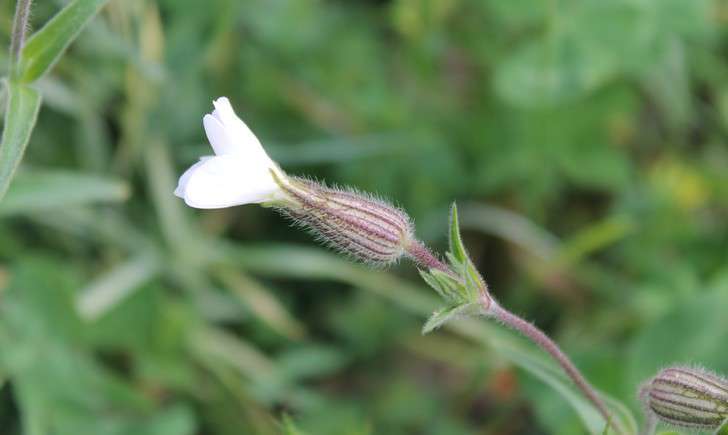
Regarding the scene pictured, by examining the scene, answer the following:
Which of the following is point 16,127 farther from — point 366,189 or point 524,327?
point 366,189

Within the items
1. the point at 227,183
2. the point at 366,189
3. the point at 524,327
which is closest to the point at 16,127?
the point at 227,183

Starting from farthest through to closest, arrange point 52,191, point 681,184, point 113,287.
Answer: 1. point 681,184
2. point 113,287
3. point 52,191

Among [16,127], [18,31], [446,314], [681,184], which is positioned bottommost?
[446,314]

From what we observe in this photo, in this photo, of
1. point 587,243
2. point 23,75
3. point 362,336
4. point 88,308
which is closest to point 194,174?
point 23,75

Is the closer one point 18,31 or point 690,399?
point 690,399

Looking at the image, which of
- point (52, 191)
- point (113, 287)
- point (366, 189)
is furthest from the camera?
point (366, 189)

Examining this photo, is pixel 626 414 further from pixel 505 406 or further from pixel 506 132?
pixel 506 132

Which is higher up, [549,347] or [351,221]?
[351,221]
